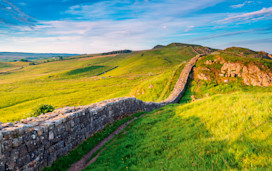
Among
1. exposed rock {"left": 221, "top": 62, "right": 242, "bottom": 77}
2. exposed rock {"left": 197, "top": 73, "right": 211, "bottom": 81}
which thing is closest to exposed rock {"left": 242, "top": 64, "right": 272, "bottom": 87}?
exposed rock {"left": 221, "top": 62, "right": 242, "bottom": 77}

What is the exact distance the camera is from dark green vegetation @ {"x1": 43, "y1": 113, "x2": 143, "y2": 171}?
9.15 meters

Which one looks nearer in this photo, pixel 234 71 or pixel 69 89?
pixel 234 71

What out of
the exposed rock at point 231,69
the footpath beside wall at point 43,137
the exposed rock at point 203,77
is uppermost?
the exposed rock at point 231,69

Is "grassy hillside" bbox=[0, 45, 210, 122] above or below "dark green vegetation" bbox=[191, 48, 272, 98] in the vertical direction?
below

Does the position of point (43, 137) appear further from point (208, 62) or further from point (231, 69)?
point (208, 62)

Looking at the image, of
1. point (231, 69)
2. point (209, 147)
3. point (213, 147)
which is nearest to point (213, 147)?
point (213, 147)

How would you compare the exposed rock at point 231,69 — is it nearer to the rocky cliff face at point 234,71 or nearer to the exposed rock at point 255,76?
the rocky cliff face at point 234,71

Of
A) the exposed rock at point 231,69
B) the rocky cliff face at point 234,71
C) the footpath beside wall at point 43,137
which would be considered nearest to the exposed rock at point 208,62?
the rocky cliff face at point 234,71

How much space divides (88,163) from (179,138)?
571cm

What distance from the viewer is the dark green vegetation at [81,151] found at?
9146 mm

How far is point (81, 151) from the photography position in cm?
1093

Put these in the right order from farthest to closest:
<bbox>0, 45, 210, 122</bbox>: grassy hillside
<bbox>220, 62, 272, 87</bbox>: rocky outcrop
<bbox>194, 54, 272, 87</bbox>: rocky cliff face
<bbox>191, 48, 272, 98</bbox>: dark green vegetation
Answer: <bbox>0, 45, 210, 122</bbox>: grassy hillside < <bbox>191, 48, 272, 98</bbox>: dark green vegetation < <bbox>194, 54, 272, 87</bbox>: rocky cliff face < <bbox>220, 62, 272, 87</bbox>: rocky outcrop

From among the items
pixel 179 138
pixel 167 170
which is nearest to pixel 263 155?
pixel 167 170

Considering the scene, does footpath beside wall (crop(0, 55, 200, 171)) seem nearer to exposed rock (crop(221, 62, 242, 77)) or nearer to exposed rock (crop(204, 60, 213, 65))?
exposed rock (crop(221, 62, 242, 77))
